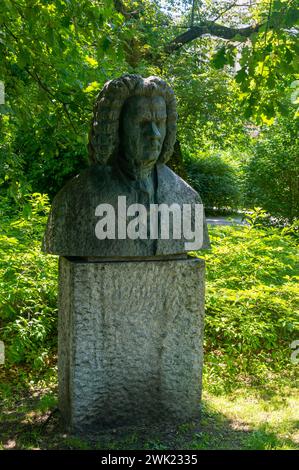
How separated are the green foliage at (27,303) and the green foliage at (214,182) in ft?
42.4

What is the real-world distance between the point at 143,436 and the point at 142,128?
191cm

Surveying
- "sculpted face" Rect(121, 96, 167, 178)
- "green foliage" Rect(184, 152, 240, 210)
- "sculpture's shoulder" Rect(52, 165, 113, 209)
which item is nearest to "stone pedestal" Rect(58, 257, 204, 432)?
"sculpture's shoulder" Rect(52, 165, 113, 209)

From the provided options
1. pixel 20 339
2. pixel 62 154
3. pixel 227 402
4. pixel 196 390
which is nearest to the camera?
pixel 196 390

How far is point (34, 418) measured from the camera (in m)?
3.69

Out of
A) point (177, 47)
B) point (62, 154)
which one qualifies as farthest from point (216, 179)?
point (62, 154)

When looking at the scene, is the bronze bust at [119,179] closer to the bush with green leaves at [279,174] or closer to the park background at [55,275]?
the park background at [55,275]

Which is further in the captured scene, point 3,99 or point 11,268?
point 11,268

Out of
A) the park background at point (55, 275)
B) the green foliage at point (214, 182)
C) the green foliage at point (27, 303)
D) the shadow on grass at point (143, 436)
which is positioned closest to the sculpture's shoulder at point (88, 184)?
the park background at point (55, 275)

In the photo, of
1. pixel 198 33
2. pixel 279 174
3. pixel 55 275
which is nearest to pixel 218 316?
pixel 55 275

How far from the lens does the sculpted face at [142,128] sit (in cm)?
318

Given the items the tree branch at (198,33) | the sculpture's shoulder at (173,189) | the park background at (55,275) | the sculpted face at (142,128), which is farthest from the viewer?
the tree branch at (198,33)

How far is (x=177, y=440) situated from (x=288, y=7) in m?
3.36

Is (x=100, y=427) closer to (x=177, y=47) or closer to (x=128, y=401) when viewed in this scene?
(x=128, y=401)

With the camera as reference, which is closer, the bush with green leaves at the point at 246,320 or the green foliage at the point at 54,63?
the green foliage at the point at 54,63
